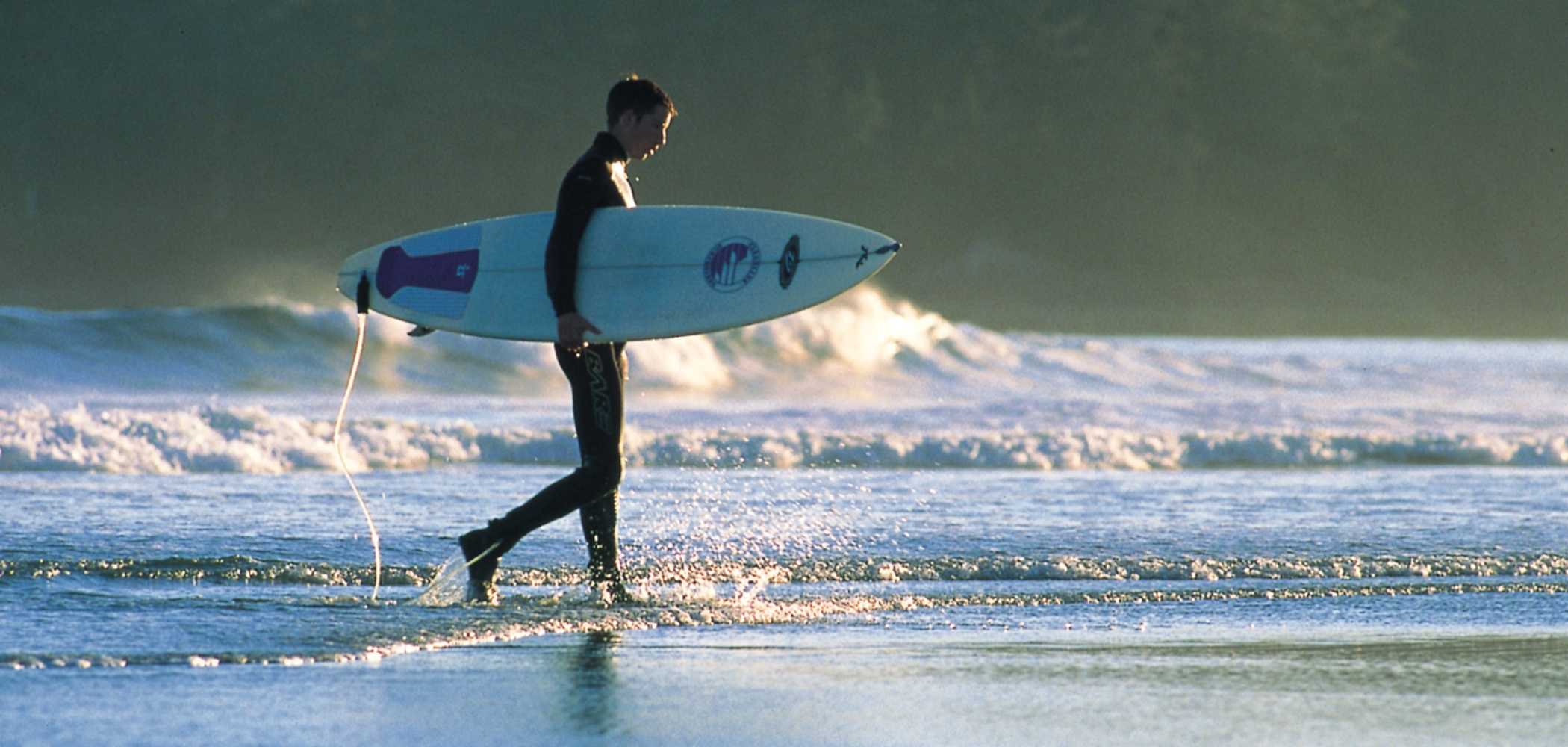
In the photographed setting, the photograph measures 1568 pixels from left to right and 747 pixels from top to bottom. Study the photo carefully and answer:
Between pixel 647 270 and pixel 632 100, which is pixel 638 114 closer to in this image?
pixel 632 100

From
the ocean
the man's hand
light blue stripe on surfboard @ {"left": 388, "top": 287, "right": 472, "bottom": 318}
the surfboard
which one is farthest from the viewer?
light blue stripe on surfboard @ {"left": 388, "top": 287, "right": 472, "bottom": 318}

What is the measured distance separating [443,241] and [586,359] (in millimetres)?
1038

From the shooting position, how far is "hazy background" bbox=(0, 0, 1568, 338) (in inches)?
3268

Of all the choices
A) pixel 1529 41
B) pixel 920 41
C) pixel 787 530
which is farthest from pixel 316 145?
pixel 787 530

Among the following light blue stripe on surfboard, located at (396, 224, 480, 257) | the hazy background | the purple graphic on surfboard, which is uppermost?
the hazy background

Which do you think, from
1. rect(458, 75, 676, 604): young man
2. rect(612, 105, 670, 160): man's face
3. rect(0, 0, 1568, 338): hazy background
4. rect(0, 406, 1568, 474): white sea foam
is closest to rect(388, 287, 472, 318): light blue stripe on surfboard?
rect(458, 75, 676, 604): young man

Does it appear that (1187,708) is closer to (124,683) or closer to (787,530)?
(124,683)

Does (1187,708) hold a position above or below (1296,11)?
below

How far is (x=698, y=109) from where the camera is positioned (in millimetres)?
89062

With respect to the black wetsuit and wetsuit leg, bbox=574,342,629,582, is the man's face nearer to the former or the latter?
the black wetsuit

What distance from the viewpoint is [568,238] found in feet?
14.1

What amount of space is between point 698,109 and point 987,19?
975 inches

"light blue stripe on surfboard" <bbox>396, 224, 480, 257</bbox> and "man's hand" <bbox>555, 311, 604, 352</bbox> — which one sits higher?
"light blue stripe on surfboard" <bbox>396, 224, 480, 257</bbox>

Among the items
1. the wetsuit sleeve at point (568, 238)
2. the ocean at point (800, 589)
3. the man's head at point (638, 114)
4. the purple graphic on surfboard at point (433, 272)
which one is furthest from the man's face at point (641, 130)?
the ocean at point (800, 589)
